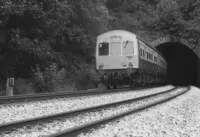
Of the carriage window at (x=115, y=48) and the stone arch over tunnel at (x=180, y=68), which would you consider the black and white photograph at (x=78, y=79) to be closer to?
the carriage window at (x=115, y=48)

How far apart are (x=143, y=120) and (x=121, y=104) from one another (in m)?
2.61

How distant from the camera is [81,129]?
4734 mm

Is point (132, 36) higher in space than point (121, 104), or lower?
higher

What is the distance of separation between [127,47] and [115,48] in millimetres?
652

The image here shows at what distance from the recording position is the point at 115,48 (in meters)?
16.6

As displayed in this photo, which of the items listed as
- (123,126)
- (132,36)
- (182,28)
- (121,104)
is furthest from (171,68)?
(123,126)

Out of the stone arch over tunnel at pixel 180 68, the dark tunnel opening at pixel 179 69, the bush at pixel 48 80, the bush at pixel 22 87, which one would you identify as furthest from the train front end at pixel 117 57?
the dark tunnel opening at pixel 179 69

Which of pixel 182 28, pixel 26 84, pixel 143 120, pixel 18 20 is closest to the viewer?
pixel 143 120

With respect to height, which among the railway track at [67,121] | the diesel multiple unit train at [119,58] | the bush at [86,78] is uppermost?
the diesel multiple unit train at [119,58]

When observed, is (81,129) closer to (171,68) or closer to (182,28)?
(182,28)

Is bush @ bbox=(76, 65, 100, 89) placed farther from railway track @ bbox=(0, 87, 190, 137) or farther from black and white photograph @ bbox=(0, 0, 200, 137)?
railway track @ bbox=(0, 87, 190, 137)

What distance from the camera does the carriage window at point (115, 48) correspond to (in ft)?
54.0

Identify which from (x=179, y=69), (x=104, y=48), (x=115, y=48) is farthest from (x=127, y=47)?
(x=179, y=69)

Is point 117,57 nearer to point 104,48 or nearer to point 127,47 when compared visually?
point 127,47
